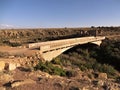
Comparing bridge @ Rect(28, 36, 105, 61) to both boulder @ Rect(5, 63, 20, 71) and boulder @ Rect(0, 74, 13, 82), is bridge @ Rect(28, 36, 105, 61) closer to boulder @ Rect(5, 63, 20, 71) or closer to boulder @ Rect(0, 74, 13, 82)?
boulder @ Rect(5, 63, 20, 71)

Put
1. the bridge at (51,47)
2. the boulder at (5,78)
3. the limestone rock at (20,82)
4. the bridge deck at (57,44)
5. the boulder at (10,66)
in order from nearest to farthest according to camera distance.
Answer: the limestone rock at (20,82)
the boulder at (5,78)
the boulder at (10,66)
the bridge at (51,47)
the bridge deck at (57,44)

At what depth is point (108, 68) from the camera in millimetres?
27250

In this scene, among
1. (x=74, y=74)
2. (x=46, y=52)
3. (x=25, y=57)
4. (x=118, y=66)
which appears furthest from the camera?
(x=118, y=66)

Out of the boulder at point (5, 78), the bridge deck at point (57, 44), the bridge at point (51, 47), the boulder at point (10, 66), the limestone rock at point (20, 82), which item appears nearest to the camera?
the limestone rock at point (20, 82)

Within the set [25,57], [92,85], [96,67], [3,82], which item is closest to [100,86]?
[92,85]

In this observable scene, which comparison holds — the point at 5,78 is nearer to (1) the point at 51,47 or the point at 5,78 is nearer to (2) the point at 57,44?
(1) the point at 51,47

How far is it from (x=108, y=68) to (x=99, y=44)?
16.2 meters

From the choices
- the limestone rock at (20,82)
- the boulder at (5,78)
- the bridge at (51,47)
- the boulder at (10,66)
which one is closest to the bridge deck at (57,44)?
the bridge at (51,47)

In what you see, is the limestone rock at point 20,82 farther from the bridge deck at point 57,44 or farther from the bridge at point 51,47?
the bridge deck at point 57,44

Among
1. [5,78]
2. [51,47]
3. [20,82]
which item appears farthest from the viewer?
[51,47]

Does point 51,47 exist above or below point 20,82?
below

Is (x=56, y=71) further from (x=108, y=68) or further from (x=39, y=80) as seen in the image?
(x=108, y=68)

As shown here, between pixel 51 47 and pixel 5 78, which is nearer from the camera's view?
pixel 5 78

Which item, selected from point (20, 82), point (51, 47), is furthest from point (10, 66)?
point (51, 47)
